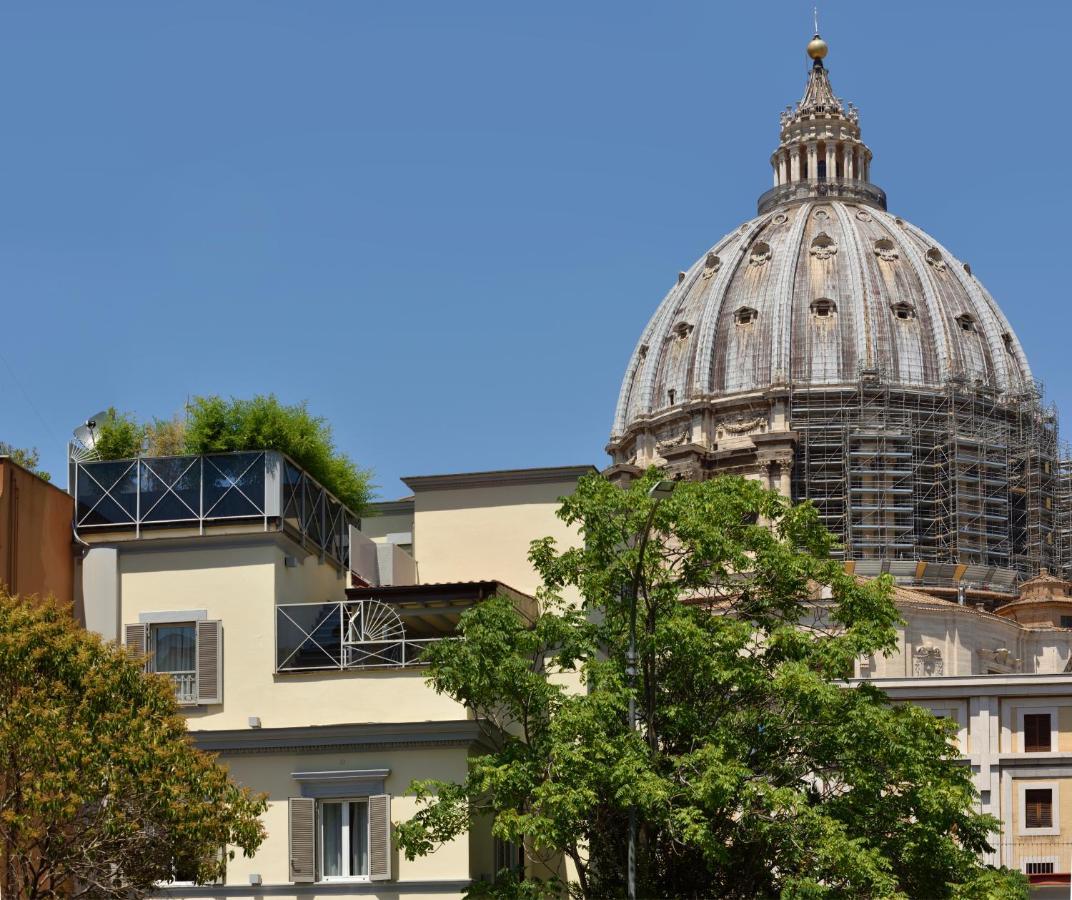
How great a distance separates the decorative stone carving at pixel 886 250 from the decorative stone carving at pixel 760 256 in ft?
20.5

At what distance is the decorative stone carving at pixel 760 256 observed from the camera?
13375 centimetres

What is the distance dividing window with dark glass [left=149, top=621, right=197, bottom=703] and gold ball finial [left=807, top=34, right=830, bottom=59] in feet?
389

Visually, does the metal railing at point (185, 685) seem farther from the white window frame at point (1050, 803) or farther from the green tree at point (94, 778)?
the white window frame at point (1050, 803)

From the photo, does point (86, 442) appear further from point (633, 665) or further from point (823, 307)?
point (823, 307)

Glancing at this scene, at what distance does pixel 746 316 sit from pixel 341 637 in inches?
3914

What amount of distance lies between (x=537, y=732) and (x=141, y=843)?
216 inches

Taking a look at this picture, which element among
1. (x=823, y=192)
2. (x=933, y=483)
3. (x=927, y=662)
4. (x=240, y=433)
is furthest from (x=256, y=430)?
(x=823, y=192)

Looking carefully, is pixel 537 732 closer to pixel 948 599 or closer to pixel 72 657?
pixel 72 657

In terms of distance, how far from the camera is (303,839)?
32.3 m

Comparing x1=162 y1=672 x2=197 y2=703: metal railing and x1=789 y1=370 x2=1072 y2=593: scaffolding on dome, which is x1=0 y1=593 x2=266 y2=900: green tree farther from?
x1=789 y1=370 x2=1072 y2=593: scaffolding on dome

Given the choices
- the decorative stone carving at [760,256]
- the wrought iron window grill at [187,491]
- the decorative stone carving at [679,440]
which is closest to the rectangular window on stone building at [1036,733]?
the wrought iron window grill at [187,491]

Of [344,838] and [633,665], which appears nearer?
[633,665]

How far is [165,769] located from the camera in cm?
2834

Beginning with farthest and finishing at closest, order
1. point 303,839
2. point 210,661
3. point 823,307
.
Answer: point 823,307 → point 210,661 → point 303,839
